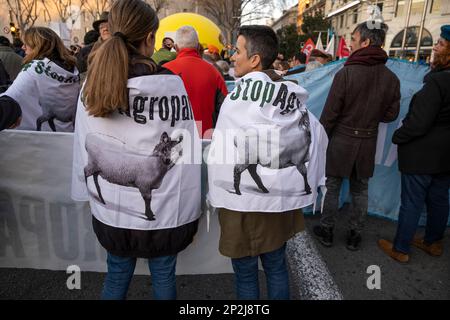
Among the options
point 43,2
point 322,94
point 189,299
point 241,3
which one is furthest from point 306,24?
point 189,299

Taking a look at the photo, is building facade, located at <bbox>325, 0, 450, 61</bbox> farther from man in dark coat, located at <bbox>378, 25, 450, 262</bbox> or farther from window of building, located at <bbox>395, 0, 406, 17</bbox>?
man in dark coat, located at <bbox>378, 25, 450, 262</bbox>

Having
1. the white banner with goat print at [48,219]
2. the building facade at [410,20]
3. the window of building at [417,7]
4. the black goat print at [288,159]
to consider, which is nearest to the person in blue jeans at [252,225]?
the black goat print at [288,159]

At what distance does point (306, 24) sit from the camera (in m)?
35.2

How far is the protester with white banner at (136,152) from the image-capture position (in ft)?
4.63

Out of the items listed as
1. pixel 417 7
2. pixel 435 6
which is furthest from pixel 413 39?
pixel 435 6

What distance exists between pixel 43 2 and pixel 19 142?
32826 mm

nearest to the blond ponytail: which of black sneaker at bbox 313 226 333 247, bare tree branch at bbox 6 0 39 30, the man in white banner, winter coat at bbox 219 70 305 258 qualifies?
the man in white banner

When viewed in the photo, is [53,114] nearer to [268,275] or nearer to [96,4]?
[268,275]

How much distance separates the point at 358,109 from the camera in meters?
2.93

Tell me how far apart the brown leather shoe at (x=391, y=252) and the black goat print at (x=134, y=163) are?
246 cm

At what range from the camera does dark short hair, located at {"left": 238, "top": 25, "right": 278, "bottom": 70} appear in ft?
5.80

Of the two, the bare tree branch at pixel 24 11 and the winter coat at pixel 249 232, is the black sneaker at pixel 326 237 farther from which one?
the bare tree branch at pixel 24 11

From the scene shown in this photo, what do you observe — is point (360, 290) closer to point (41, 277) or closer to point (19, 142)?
point (41, 277)

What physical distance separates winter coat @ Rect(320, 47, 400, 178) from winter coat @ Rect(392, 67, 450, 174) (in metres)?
0.23
